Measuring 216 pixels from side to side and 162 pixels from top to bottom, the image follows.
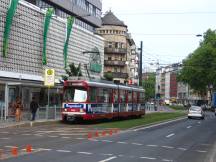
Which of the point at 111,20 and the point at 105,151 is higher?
the point at 111,20

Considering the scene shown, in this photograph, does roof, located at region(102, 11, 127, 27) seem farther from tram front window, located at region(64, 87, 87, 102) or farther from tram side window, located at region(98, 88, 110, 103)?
tram front window, located at region(64, 87, 87, 102)

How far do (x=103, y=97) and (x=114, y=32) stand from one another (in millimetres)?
81472

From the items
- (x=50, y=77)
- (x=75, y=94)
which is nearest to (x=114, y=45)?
(x=75, y=94)

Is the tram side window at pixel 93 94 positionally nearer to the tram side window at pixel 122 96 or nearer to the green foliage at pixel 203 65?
the tram side window at pixel 122 96

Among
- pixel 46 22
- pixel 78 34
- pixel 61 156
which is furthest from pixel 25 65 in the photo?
pixel 61 156

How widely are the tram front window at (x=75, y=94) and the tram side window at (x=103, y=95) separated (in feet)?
7.89

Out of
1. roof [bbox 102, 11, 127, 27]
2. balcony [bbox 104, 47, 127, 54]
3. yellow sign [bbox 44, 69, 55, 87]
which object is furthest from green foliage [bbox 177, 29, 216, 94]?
yellow sign [bbox 44, 69, 55, 87]

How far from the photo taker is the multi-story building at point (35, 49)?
43.6m

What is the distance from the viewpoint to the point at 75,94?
130 ft

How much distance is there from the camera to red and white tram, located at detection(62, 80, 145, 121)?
3912cm

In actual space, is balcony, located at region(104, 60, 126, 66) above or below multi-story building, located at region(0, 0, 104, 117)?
above

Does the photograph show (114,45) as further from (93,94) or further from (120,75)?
(93,94)

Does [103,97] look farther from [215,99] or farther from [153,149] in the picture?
[215,99]

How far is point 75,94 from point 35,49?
12593 mm
